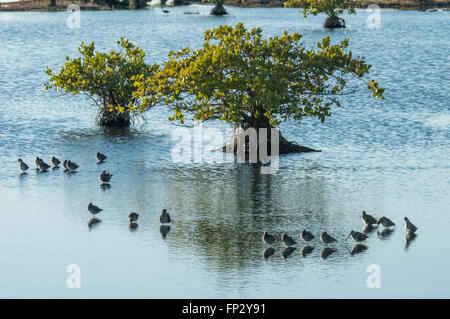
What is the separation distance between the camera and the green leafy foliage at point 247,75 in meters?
35.5

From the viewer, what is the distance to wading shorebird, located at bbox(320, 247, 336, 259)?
23.9 metres

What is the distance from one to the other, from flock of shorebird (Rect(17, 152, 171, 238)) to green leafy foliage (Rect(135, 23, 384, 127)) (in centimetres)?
411

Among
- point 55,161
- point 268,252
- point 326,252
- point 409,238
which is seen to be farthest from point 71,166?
point 409,238

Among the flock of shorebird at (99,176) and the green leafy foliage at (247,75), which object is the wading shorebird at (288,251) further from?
the green leafy foliage at (247,75)

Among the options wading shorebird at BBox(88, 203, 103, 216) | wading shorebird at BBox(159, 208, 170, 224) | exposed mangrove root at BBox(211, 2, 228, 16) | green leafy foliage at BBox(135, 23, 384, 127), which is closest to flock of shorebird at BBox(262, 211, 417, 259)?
wading shorebird at BBox(159, 208, 170, 224)

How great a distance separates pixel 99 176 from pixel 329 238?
1145cm

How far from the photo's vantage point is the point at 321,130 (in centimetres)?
4516

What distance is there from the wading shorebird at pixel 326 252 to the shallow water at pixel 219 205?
0.53 ft

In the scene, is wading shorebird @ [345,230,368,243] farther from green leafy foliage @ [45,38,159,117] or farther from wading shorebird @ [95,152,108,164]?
green leafy foliage @ [45,38,159,117]

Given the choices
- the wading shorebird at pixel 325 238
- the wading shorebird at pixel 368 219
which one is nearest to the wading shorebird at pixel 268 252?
the wading shorebird at pixel 325 238

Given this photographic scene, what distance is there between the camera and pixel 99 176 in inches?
1309
